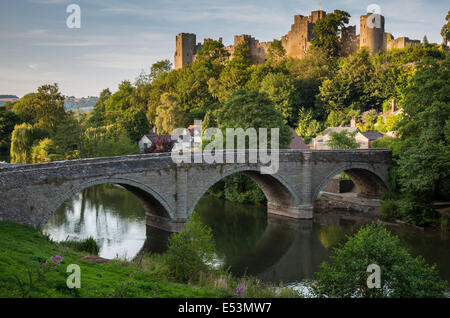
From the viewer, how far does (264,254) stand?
22594 millimetres

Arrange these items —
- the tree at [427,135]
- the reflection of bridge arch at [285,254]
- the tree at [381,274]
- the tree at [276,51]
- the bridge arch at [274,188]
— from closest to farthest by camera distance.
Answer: the tree at [381,274], the reflection of bridge arch at [285,254], the tree at [427,135], the bridge arch at [274,188], the tree at [276,51]

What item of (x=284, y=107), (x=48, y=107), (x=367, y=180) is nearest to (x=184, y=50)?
(x=284, y=107)

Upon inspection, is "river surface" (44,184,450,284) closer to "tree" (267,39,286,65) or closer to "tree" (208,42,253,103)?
"tree" (208,42,253,103)

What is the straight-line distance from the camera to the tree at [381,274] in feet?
37.2

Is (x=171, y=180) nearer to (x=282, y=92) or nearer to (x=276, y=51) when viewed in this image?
(x=282, y=92)

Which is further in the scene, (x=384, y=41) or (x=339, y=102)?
(x=384, y=41)

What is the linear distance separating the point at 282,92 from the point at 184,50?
116 ft

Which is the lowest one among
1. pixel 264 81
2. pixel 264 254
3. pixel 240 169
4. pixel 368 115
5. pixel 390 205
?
pixel 264 254

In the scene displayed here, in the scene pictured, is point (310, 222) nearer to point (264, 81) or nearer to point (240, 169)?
point (240, 169)

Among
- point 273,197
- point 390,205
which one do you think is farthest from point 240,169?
point 390,205

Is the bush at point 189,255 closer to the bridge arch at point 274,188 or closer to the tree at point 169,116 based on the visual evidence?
the bridge arch at point 274,188

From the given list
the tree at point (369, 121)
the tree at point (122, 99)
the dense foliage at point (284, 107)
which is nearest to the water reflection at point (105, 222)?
the dense foliage at point (284, 107)

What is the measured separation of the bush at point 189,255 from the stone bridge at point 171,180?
22.1 feet
